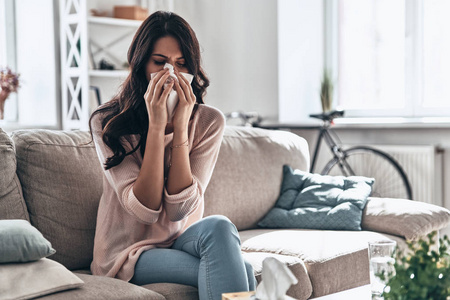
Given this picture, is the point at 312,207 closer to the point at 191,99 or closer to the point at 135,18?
the point at 191,99

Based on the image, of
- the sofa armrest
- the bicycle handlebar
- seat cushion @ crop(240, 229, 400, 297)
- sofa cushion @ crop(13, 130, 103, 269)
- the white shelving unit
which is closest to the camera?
sofa cushion @ crop(13, 130, 103, 269)

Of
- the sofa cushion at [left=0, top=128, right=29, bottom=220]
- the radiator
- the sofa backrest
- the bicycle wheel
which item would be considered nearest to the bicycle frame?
the bicycle wheel

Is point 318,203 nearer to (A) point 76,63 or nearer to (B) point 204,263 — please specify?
(B) point 204,263

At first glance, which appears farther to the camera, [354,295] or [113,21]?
[113,21]

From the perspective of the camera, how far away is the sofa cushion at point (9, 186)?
1990mm

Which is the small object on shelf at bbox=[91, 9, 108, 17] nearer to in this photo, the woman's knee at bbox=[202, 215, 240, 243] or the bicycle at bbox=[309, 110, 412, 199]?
the bicycle at bbox=[309, 110, 412, 199]

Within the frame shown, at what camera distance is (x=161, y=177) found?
192cm

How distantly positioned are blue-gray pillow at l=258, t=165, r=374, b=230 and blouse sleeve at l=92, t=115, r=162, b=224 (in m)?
0.92

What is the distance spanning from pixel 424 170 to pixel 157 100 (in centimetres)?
266

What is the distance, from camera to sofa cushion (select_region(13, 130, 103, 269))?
2.09m

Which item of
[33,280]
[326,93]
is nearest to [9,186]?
[33,280]

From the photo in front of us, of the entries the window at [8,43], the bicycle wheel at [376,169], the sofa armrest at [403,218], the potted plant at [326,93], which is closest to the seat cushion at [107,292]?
the sofa armrest at [403,218]

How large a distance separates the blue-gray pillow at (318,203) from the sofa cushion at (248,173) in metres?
0.05

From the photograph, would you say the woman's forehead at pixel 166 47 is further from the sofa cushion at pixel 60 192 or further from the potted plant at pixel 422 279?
the potted plant at pixel 422 279
